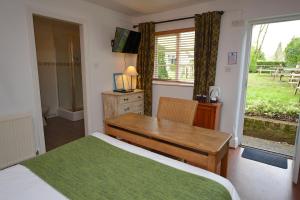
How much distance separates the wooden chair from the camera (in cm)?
206

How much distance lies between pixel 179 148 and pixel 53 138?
2818 millimetres

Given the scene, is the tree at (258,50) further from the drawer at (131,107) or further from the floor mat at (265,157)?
the drawer at (131,107)

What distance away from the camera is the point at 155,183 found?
104 centimetres

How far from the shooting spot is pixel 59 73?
4887mm

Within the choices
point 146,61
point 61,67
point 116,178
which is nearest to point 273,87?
point 146,61

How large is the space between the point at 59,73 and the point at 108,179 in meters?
4.56

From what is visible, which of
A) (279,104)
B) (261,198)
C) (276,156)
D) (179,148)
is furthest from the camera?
(279,104)

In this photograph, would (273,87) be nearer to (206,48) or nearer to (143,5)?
(206,48)

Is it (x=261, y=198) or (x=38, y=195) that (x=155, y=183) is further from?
(x=261, y=198)

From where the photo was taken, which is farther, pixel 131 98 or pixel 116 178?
pixel 131 98

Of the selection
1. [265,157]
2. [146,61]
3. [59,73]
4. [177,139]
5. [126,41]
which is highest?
[126,41]

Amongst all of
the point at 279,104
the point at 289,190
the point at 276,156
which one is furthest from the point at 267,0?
the point at 289,190

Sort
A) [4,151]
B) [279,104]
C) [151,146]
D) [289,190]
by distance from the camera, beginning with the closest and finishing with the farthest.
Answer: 1. [151,146]
2. [289,190]
3. [4,151]
4. [279,104]

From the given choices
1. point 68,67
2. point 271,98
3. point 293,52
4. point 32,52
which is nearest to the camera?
point 32,52
